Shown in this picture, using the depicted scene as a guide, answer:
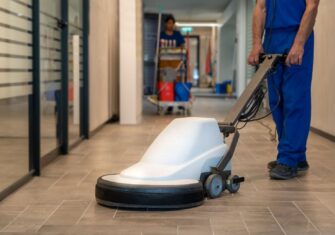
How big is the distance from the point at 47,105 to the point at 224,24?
14642 millimetres

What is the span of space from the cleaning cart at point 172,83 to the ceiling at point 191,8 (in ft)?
23.3

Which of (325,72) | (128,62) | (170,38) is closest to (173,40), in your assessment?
(170,38)

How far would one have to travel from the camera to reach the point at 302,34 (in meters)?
3.56

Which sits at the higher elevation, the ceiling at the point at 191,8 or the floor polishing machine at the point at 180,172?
the ceiling at the point at 191,8

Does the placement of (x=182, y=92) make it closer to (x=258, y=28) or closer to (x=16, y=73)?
(x=258, y=28)

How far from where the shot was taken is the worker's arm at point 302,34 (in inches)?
139

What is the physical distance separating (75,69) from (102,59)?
1237 mm

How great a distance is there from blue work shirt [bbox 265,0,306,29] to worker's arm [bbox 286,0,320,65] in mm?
100

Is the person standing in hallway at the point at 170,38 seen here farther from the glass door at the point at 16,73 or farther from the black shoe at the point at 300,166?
the black shoe at the point at 300,166

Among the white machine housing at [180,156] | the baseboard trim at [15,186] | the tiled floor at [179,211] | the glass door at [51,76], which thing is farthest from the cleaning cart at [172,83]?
the white machine housing at [180,156]

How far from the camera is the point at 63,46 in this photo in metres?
4.76

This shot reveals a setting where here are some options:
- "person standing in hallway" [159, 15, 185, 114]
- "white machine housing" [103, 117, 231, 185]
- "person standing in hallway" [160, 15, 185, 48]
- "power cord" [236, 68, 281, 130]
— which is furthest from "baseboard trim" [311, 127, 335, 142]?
"person standing in hallway" [160, 15, 185, 48]

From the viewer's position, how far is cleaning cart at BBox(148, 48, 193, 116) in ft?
29.9

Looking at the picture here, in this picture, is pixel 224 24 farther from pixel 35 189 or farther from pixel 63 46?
pixel 35 189
